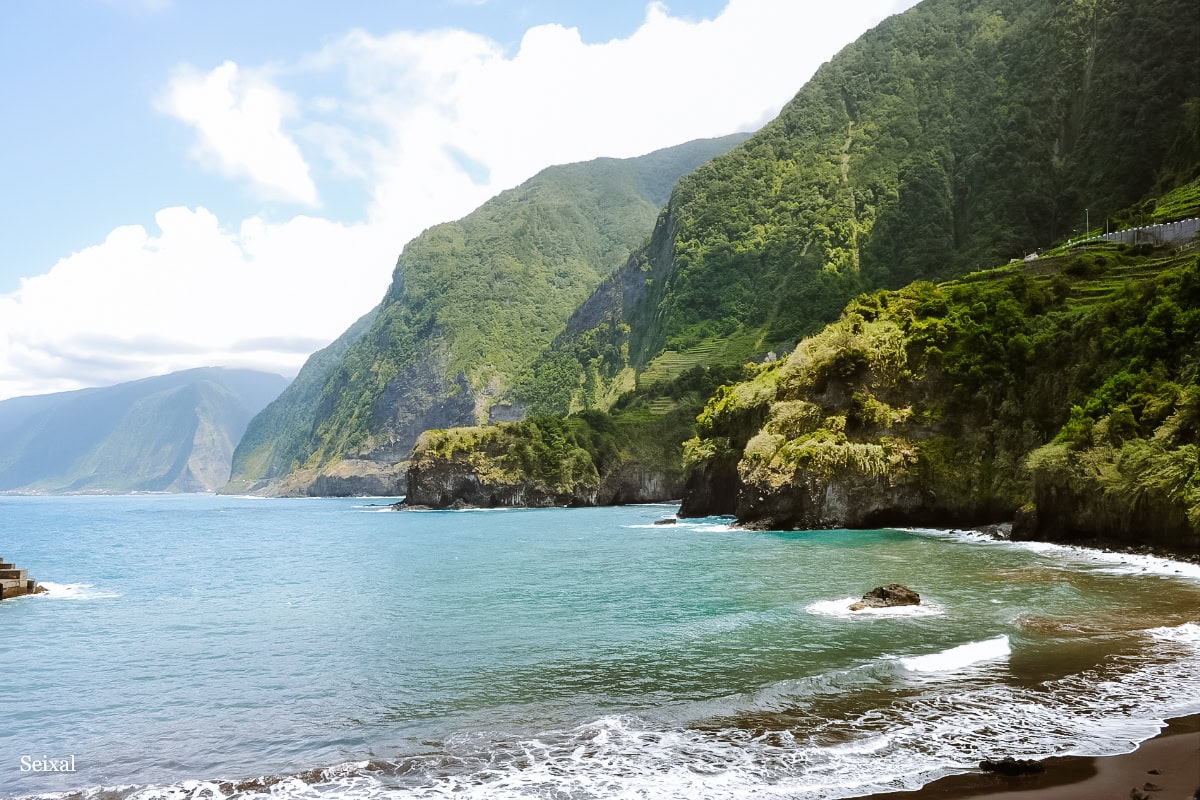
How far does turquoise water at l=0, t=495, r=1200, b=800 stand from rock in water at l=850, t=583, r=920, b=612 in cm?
44

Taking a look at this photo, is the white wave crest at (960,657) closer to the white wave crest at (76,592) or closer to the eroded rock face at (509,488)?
the white wave crest at (76,592)

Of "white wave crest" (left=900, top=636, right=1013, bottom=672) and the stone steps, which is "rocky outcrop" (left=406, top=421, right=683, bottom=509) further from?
"white wave crest" (left=900, top=636, right=1013, bottom=672)

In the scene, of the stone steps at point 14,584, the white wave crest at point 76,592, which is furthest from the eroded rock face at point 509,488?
the stone steps at point 14,584

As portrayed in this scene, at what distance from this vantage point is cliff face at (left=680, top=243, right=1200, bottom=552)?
41.0m

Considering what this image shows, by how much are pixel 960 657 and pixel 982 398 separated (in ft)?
143

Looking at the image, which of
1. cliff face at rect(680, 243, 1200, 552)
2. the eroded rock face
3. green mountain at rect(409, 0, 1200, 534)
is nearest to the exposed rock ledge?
the eroded rock face

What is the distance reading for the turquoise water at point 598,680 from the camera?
39.9 feet

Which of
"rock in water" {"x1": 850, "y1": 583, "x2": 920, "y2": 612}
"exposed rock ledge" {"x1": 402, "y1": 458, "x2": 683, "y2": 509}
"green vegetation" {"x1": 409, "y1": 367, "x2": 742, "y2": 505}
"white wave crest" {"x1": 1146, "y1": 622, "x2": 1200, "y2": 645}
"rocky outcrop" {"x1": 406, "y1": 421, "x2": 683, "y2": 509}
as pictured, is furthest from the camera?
"exposed rock ledge" {"x1": 402, "y1": 458, "x2": 683, "y2": 509}

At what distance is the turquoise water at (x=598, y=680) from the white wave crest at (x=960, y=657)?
10 centimetres

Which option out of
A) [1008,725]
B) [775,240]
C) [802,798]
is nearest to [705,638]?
[1008,725]

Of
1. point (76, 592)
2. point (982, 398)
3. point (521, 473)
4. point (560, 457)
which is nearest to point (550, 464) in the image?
point (560, 457)

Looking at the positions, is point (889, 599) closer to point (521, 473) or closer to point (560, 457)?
point (560, 457)

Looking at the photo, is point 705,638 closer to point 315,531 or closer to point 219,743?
point 219,743

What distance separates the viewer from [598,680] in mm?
17391
